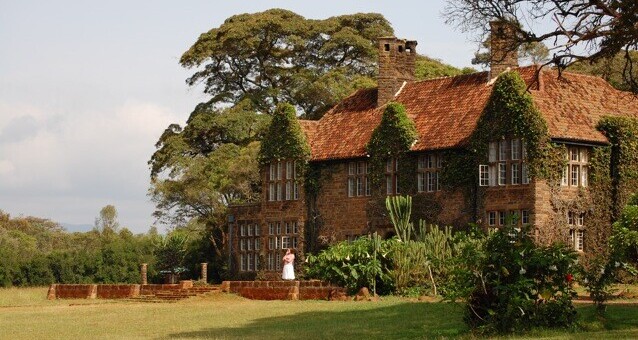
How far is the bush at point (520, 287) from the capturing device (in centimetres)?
2394

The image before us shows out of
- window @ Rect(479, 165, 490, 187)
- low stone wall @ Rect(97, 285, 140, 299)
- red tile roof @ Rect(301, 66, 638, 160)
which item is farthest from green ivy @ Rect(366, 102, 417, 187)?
low stone wall @ Rect(97, 285, 140, 299)

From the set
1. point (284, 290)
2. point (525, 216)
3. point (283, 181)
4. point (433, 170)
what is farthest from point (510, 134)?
point (283, 181)

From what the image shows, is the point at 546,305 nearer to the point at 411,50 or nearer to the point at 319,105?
the point at 411,50

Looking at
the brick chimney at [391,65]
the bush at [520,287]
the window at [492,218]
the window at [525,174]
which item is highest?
the brick chimney at [391,65]

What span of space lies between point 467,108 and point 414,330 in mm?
20312

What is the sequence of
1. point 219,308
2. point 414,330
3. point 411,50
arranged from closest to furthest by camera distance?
point 414,330, point 219,308, point 411,50

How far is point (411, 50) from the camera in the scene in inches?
2009

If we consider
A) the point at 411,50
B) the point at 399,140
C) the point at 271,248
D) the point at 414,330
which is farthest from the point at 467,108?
the point at 414,330

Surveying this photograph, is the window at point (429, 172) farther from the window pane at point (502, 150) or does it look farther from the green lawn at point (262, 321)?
the green lawn at point (262, 321)

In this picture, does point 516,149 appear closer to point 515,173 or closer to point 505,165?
point 505,165

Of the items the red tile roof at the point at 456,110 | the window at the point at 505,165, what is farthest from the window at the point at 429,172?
the window at the point at 505,165

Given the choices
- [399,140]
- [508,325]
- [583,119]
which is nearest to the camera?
[508,325]

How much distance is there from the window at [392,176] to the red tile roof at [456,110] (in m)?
1.29

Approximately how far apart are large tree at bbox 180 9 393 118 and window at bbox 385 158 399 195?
18520 mm
